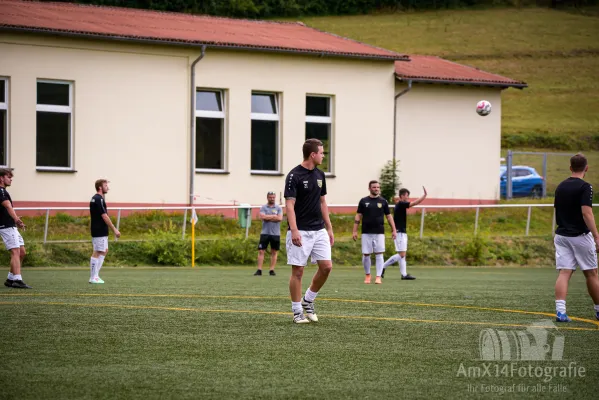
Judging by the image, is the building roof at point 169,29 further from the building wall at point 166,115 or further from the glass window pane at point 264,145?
the glass window pane at point 264,145

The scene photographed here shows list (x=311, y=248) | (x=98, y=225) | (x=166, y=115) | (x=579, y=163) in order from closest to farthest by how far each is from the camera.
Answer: (x=311, y=248) → (x=579, y=163) → (x=98, y=225) → (x=166, y=115)

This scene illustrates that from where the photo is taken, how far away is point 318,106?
37.9 m

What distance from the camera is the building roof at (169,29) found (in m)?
32.8

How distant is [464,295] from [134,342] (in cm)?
830

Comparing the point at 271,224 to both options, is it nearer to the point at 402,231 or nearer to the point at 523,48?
the point at 402,231

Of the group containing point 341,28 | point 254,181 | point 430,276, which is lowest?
point 430,276

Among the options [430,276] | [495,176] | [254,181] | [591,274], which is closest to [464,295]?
[591,274]

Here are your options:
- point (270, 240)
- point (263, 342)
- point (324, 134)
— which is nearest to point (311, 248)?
point (263, 342)

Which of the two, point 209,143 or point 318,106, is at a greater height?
point 318,106

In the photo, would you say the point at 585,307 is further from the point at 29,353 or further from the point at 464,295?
the point at 29,353

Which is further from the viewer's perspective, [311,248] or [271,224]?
[271,224]

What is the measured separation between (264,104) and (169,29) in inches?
163

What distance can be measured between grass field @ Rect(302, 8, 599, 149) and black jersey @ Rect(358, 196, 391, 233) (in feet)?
140

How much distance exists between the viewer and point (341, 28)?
83.9 meters
